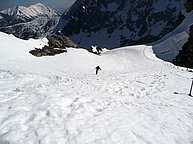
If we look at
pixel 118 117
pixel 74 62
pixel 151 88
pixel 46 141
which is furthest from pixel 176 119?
pixel 74 62

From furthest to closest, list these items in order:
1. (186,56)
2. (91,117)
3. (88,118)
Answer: (186,56), (91,117), (88,118)

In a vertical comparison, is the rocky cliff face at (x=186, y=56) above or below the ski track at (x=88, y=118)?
above

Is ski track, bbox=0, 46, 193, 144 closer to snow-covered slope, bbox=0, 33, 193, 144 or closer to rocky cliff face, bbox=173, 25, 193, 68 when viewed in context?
snow-covered slope, bbox=0, 33, 193, 144

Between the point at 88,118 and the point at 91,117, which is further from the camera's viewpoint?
the point at 91,117

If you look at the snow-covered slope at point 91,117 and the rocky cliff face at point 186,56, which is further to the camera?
the rocky cliff face at point 186,56

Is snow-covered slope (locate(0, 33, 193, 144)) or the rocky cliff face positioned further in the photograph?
the rocky cliff face

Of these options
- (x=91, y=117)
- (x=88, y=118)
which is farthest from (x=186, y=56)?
(x=88, y=118)

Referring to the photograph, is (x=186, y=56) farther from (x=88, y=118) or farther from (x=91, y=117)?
(x=88, y=118)

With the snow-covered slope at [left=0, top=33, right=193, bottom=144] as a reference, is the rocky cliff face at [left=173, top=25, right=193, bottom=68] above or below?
above

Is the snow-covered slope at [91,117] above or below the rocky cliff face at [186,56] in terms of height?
below

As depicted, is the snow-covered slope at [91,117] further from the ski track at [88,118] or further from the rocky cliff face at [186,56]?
the rocky cliff face at [186,56]

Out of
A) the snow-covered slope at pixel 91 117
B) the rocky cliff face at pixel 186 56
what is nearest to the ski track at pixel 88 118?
the snow-covered slope at pixel 91 117

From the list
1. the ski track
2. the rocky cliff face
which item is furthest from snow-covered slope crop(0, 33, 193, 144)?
the rocky cliff face

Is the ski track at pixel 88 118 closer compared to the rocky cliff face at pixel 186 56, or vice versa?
the ski track at pixel 88 118
